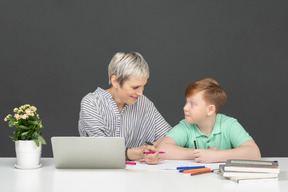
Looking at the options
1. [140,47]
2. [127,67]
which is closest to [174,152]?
[127,67]

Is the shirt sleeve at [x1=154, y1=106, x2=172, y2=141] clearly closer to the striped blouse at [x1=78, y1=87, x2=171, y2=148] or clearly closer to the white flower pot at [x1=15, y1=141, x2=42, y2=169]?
the striped blouse at [x1=78, y1=87, x2=171, y2=148]

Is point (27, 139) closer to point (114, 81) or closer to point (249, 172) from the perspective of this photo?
point (114, 81)

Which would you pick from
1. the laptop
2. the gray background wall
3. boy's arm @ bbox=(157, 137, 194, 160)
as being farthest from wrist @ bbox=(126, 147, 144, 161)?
the gray background wall

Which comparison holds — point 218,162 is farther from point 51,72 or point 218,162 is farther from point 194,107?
point 51,72

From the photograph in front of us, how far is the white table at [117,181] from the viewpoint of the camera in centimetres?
177

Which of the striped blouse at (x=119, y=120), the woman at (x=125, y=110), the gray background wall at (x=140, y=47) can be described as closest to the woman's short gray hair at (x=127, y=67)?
the woman at (x=125, y=110)

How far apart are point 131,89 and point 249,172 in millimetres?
→ 986

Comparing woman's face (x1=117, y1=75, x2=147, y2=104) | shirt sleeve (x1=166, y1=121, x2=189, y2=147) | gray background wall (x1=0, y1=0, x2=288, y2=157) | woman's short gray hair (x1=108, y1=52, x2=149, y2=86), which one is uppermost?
gray background wall (x1=0, y1=0, x2=288, y2=157)

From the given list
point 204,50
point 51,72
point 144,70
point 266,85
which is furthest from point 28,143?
point 266,85

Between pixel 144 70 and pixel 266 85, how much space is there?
6.42 feet

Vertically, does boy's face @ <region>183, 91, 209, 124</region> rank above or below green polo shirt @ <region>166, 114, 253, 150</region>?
above

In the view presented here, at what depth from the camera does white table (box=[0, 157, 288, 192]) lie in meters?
1.77

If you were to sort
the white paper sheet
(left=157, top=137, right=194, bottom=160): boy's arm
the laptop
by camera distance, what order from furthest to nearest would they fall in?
(left=157, top=137, right=194, bottom=160): boy's arm < the white paper sheet < the laptop

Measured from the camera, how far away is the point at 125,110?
9.33 feet
